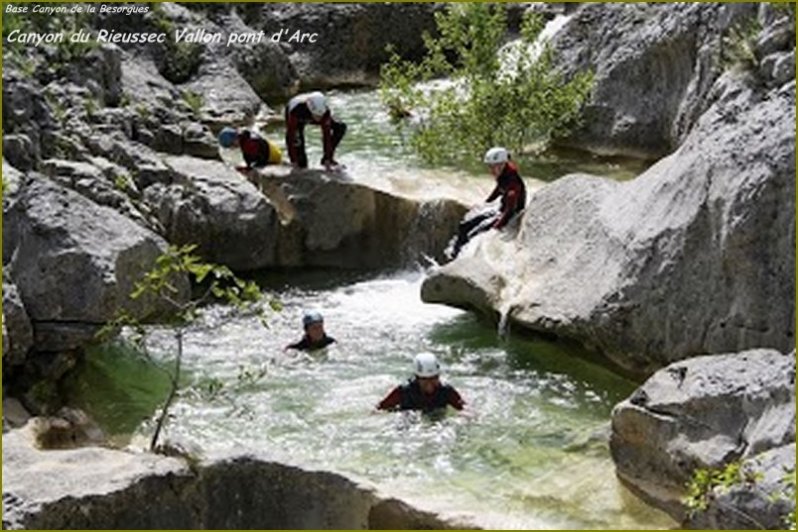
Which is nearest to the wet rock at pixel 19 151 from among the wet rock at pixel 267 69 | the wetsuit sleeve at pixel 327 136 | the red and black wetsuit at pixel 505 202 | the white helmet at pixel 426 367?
the white helmet at pixel 426 367

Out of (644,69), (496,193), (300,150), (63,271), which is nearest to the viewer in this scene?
(63,271)

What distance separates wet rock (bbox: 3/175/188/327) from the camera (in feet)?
39.7

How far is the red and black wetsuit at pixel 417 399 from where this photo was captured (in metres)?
12.2

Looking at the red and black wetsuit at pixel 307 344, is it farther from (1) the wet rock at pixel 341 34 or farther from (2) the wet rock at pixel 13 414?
(1) the wet rock at pixel 341 34

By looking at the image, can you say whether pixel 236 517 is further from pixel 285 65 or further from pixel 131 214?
pixel 285 65

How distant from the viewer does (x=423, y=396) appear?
12211 millimetres

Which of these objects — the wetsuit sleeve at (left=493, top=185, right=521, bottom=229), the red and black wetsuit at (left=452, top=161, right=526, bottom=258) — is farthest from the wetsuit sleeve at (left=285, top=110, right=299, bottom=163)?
the wetsuit sleeve at (left=493, top=185, right=521, bottom=229)

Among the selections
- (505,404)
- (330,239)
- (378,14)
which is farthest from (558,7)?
(505,404)

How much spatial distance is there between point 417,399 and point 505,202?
458 cm

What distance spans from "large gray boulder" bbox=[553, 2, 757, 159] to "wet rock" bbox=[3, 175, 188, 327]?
32.9 ft

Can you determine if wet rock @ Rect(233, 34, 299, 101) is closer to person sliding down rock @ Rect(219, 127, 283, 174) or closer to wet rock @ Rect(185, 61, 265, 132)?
wet rock @ Rect(185, 61, 265, 132)

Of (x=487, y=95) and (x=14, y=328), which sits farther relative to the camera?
(x=487, y=95)

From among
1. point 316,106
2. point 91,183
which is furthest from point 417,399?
point 316,106

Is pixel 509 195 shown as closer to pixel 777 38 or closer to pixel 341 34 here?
pixel 777 38
